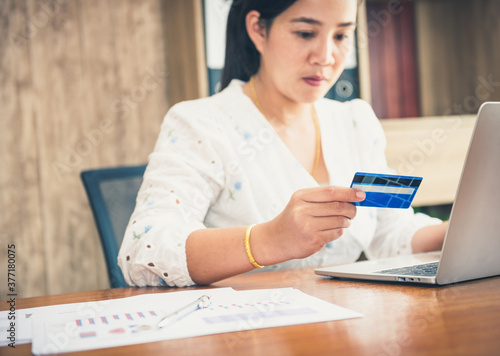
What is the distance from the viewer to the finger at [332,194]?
0.75 meters

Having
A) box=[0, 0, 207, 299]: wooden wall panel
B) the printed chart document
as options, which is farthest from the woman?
box=[0, 0, 207, 299]: wooden wall panel

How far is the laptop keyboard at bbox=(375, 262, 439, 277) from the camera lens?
82 centimetres

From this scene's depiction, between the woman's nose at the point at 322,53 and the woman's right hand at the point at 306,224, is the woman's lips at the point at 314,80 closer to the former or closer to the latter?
the woman's nose at the point at 322,53

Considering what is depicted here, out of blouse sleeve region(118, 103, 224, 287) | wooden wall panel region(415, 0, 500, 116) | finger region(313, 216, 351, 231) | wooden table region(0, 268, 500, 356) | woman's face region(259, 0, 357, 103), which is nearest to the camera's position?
wooden table region(0, 268, 500, 356)

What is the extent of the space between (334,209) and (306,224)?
51 mm

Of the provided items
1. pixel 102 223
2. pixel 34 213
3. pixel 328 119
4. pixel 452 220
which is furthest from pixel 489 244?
pixel 34 213

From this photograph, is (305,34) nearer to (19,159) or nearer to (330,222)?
(330,222)

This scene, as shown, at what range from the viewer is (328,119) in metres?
1.45

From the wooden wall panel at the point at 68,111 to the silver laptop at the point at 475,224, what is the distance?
1.59 metres

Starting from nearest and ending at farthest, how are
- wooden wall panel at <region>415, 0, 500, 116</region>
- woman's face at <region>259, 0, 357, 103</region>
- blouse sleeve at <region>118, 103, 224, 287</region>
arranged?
blouse sleeve at <region>118, 103, 224, 287</region>, woman's face at <region>259, 0, 357, 103</region>, wooden wall panel at <region>415, 0, 500, 116</region>

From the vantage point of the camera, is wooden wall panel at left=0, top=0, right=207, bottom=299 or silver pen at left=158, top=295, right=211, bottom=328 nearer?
silver pen at left=158, top=295, right=211, bottom=328

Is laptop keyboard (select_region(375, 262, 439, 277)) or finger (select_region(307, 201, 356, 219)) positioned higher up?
finger (select_region(307, 201, 356, 219))

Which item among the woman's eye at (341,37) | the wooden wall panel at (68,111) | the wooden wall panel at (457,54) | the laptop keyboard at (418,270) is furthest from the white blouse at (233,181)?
the wooden wall panel at (457,54)

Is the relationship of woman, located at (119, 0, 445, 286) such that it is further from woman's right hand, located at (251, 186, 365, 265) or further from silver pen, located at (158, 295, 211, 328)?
silver pen, located at (158, 295, 211, 328)
